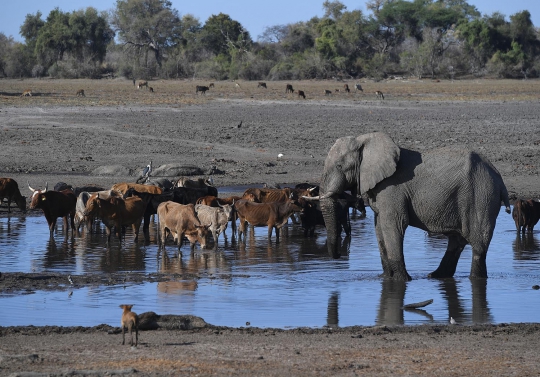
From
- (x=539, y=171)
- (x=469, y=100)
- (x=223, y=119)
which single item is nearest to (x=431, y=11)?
(x=469, y=100)

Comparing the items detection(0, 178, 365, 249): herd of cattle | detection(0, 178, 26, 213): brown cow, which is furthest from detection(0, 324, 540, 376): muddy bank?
detection(0, 178, 26, 213): brown cow

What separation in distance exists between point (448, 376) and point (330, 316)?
316cm

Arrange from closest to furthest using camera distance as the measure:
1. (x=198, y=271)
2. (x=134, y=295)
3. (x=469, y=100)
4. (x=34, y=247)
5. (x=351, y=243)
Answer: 1. (x=134, y=295)
2. (x=198, y=271)
3. (x=34, y=247)
4. (x=351, y=243)
5. (x=469, y=100)

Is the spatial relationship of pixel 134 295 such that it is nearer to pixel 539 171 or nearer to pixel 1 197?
→ pixel 1 197

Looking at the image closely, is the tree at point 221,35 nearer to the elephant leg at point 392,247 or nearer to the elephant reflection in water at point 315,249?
the elephant reflection in water at point 315,249

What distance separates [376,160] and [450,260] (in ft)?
6.06

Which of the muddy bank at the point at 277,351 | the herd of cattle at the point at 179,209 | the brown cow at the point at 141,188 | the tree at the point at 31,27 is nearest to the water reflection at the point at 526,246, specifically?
the herd of cattle at the point at 179,209

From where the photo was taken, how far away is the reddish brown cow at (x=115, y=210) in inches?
630

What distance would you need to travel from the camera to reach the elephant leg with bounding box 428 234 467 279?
1310cm

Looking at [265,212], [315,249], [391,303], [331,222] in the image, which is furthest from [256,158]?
[391,303]

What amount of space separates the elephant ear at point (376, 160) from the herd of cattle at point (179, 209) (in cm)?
355

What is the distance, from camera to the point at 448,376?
7523mm

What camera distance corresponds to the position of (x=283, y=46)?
316 ft

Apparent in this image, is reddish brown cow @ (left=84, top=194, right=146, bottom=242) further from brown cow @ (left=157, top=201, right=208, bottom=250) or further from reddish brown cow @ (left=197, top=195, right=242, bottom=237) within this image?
reddish brown cow @ (left=197, top=195, right=242, bottom=237)
